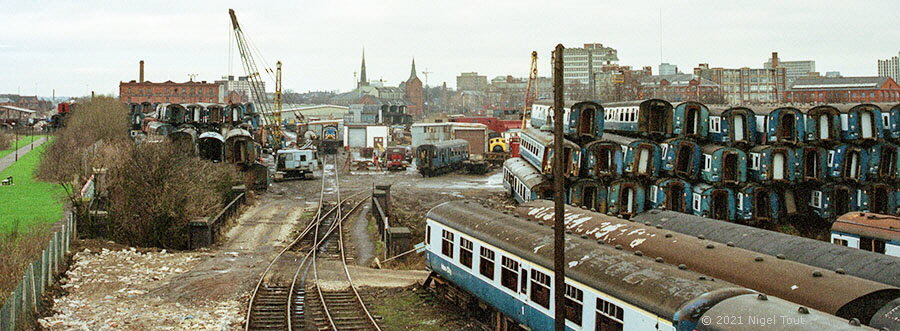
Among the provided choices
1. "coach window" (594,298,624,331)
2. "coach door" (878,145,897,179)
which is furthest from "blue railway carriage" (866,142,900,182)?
"coach window" (594,298,624,331)

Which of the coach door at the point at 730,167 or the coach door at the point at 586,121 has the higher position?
the coach door at the point at 586,121

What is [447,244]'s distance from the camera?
2102cm

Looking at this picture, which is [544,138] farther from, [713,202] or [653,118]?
[713,202]

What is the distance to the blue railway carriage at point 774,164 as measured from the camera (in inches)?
1478

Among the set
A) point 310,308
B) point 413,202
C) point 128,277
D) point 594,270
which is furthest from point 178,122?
point 594,270

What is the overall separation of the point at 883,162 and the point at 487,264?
96.5 ft

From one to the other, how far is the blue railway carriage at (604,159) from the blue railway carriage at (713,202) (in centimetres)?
391

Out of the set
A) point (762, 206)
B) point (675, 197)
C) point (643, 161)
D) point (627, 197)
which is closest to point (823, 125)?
point (762, 206)

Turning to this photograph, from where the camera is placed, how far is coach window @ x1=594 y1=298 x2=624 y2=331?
41.9 feet

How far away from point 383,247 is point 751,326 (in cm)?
2292

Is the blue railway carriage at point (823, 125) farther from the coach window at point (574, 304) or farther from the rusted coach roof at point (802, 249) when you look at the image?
the coach window at point (574, 304)

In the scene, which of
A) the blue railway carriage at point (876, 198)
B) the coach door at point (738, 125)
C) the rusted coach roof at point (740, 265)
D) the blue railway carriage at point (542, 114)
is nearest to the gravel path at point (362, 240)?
the rusted coach roof at point (740, 265)

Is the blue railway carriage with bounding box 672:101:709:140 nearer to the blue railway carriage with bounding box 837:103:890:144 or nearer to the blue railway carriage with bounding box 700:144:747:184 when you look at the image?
the blue railway carriage with bounding box 700:144:747:184

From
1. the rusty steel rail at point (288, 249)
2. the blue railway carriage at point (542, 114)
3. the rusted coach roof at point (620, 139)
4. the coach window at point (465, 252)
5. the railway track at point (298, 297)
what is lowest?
the railway track at point (298, 297)
